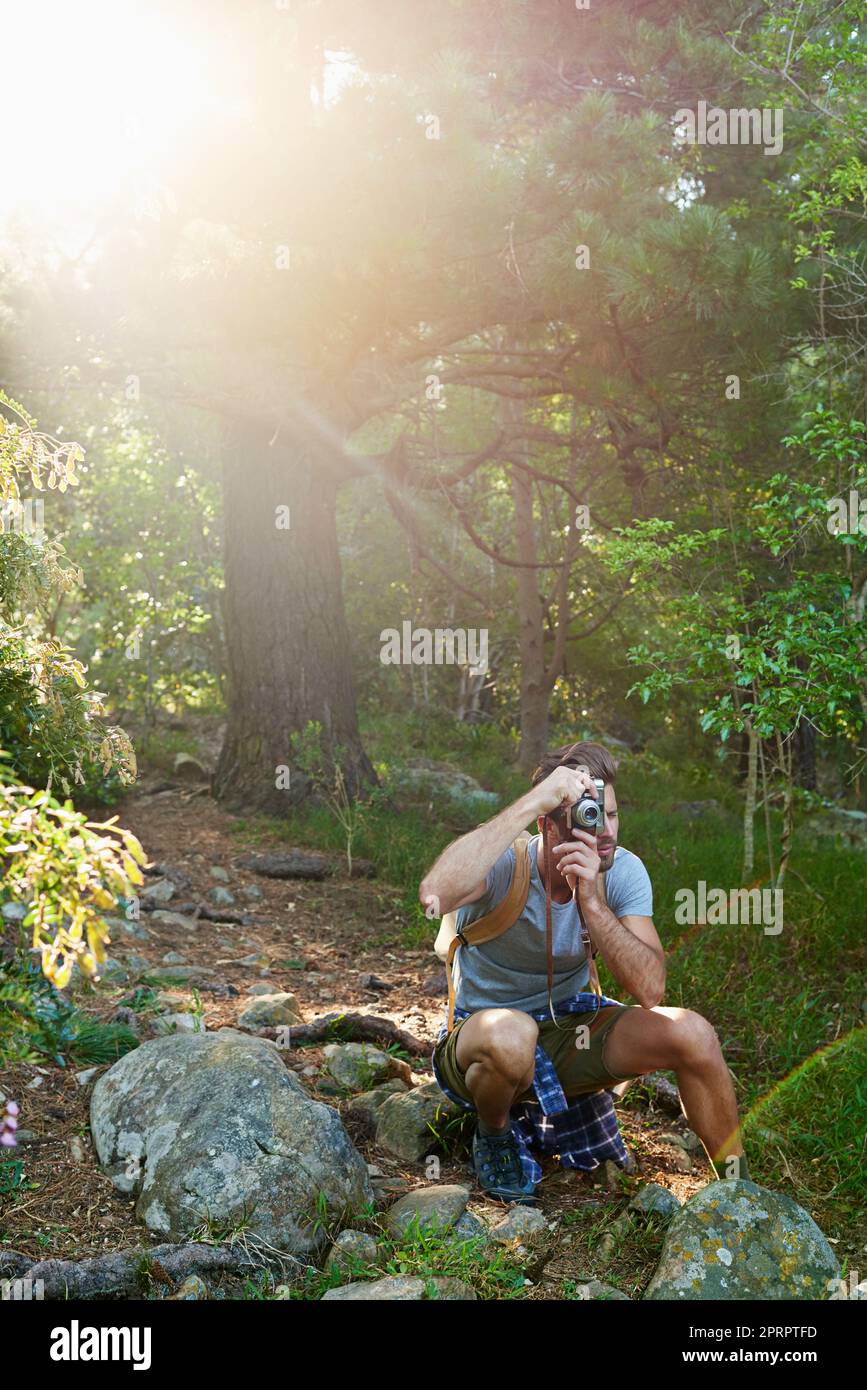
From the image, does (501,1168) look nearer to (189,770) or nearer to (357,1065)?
(357,1065)

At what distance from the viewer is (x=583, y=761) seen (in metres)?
3.15

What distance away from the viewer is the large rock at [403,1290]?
8.05 ft

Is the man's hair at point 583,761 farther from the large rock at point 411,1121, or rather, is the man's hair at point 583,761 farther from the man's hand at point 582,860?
the large rock at point 411,1121

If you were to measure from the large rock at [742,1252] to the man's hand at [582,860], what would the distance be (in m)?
0.77

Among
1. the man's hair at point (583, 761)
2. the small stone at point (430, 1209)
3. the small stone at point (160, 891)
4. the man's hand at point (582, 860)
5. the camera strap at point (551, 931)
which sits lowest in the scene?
the small stone at point (430, 1209)

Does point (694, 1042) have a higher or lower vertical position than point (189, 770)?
lower

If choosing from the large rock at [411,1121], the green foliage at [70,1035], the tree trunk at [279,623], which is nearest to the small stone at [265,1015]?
the green foliage at [70,1035]

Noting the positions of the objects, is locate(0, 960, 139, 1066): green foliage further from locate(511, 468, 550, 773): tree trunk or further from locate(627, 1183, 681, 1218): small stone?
locate(511, 468, 550, 773): tree trunk

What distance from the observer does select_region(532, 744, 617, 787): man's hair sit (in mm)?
3135

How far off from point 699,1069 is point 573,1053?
38 centimetres

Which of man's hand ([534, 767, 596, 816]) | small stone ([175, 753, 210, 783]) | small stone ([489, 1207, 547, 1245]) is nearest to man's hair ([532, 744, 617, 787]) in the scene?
man's hand ([534, 767, 596, 816])

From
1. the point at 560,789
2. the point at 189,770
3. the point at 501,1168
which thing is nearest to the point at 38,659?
the point at 560,789

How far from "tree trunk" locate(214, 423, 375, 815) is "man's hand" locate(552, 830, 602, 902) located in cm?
467
